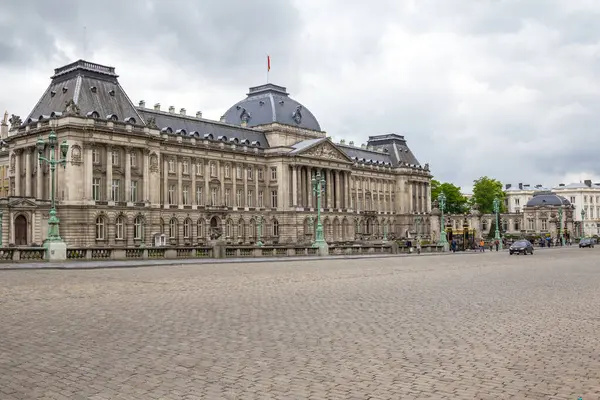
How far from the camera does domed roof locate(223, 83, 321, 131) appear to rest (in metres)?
106

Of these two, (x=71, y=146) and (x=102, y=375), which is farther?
(x=71, y=146)

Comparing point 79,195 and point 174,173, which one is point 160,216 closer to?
point 174,173

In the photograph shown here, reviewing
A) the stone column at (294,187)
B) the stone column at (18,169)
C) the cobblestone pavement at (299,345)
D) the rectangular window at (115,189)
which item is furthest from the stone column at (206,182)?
the cobblestone pavement at (299,345)

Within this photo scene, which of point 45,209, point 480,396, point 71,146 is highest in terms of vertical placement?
point 71,146

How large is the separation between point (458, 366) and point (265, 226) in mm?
92086

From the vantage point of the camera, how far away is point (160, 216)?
276 feet

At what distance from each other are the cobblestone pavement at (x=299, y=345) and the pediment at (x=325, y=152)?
85.5 m

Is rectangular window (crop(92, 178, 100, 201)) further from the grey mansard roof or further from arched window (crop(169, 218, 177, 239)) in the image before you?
arched window (crop(169, 218, 177, 239))

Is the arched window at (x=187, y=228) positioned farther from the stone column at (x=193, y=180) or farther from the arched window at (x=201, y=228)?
the stone column at (x=193, y=180)

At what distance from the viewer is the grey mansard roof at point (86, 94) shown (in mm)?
75250

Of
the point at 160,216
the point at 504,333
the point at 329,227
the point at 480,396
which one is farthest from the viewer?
the point at 329,227

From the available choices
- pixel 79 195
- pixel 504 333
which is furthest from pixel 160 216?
pixel 504 333

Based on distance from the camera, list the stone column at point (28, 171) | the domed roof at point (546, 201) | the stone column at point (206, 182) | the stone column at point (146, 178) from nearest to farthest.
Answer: the stone column at point (28, 171) < the stone column at point (146, 178) < the stone column at point (206, 182) < the domed roof at point (546, 201)

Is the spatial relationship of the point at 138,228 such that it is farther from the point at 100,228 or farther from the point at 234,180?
the point at 234,180
